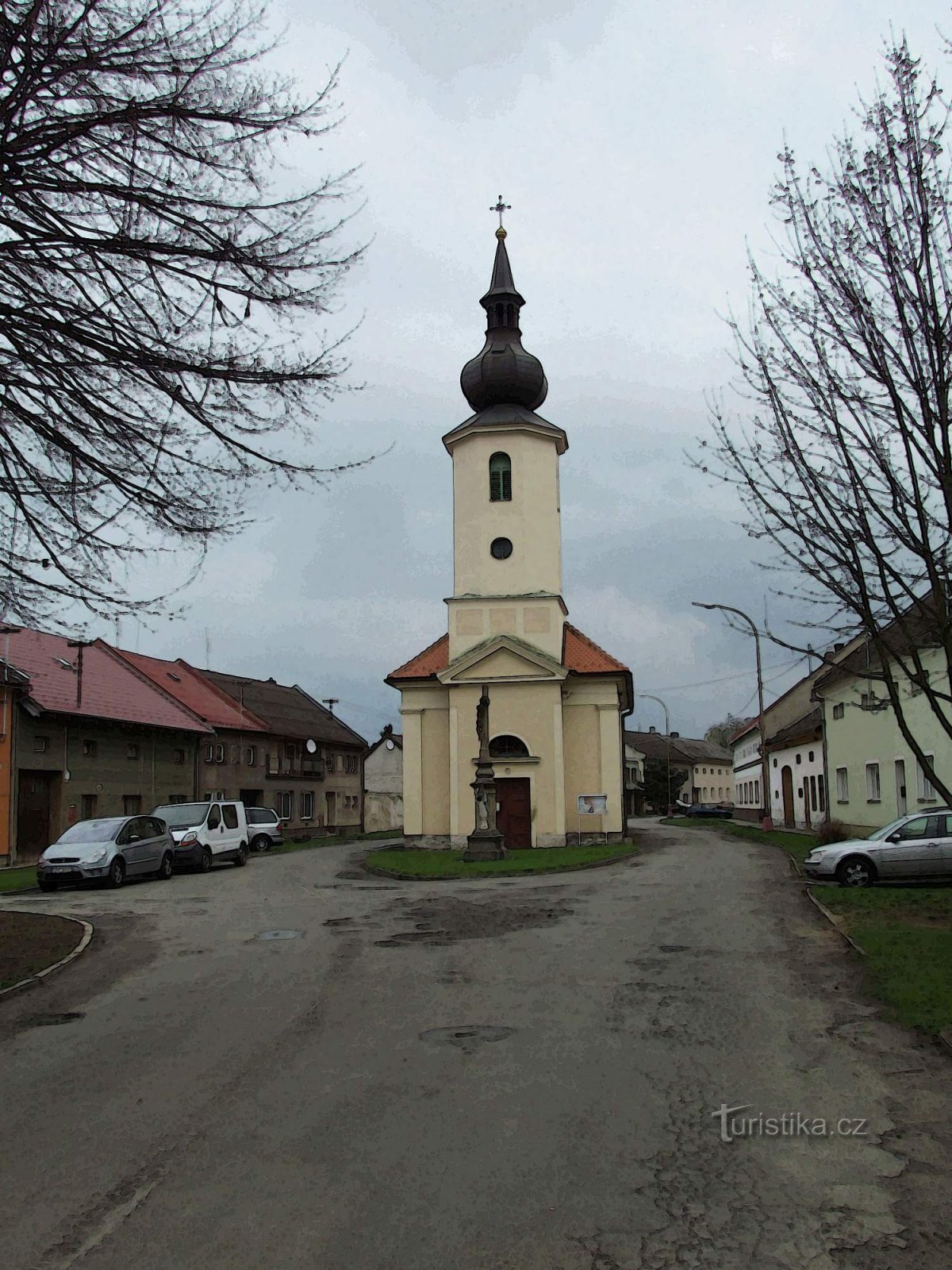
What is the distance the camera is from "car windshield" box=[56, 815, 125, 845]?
22.5m

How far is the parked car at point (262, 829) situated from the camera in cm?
3597

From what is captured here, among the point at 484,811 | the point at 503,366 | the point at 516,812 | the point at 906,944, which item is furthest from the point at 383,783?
the point at 906,944

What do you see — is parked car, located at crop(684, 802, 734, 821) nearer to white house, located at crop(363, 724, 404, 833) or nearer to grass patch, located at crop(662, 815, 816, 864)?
grass patch, located at crop(662, 815, 816, 864)

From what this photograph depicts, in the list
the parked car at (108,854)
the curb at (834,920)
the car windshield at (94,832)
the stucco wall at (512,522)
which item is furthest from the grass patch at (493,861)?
the stucco wall at (512,522)

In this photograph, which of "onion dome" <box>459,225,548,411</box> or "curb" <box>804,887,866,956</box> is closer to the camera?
"curb" <box>804,887,866,956</box>

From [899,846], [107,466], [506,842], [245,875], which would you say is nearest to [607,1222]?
[107,466]

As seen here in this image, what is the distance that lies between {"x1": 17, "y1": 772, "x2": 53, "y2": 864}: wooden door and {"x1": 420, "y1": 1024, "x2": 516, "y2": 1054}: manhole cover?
27922mm

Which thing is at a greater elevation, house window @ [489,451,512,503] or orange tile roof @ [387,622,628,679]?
house window @ [489,451,512,503]

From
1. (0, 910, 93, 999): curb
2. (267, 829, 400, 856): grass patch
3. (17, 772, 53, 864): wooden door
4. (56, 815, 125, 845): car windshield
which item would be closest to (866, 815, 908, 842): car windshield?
(0, 910, 93, 999): curb

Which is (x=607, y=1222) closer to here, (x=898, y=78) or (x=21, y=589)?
(x=21, y=589)

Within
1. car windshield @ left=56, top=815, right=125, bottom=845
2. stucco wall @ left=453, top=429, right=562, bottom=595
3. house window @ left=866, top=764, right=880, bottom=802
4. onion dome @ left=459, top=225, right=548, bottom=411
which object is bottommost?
car windshield @ left=56, top=815, right=125, bottom=845

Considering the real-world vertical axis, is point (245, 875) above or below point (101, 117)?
below

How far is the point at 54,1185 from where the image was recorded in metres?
5.13

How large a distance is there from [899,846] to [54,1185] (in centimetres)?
1639
